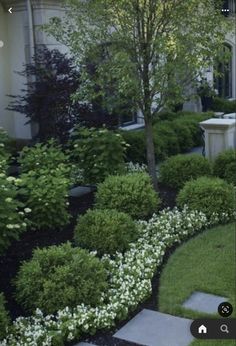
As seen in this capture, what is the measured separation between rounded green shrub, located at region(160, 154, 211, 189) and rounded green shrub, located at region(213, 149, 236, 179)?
180 millimetres

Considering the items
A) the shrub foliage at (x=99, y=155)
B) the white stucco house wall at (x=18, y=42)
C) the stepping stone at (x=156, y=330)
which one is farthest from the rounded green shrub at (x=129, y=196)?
the white stucco house wall at (x=18, y=42)

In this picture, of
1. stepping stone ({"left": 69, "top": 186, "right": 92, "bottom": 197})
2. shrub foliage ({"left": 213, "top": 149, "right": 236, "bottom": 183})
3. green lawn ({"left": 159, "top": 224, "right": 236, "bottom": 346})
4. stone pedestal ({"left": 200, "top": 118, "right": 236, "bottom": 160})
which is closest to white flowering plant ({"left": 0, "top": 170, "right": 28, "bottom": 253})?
green lawn ({"left": 159, "top": 224, "right": 236, "bottom": 346})

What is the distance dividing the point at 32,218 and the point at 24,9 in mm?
5729

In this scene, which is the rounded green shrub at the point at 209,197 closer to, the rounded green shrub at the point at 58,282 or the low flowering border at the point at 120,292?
the low flowering border at the point at 120,292

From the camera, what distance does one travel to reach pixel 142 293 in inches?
177

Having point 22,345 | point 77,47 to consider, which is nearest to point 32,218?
point 22,345

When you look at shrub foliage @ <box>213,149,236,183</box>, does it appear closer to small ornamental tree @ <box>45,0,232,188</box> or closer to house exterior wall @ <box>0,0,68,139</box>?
small ornamental tree @ <box>45,0,232,188</box>

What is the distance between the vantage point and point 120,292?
445cm

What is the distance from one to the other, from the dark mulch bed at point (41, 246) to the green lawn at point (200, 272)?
123 millimetres

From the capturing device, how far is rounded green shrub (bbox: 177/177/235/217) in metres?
6.49

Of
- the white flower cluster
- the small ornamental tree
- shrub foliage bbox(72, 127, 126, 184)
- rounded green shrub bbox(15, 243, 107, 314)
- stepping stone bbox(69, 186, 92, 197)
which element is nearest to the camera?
rounded green shrub bbox(15, 243, 107, 314)

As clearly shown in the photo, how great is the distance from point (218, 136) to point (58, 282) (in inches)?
217

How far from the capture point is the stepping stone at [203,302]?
4320 mm

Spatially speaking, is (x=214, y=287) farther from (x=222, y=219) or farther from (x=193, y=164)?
(x=193, y=164)
